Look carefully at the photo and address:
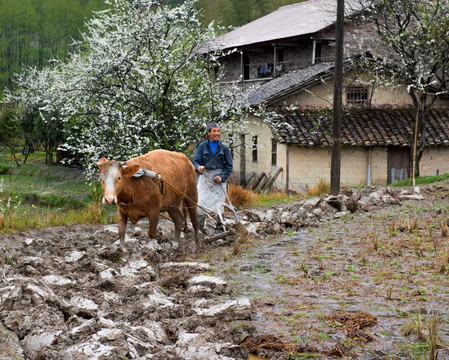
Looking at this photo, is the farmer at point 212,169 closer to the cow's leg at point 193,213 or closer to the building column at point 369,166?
the cow's leg at point 193,213

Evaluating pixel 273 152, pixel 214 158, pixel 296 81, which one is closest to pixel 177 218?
pixel 214 158

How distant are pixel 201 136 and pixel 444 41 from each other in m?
11.1

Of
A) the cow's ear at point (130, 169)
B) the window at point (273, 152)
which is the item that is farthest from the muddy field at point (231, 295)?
the window at point (273, 152)

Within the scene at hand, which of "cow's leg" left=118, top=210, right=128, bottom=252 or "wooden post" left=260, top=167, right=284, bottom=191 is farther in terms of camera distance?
"wooden post" left=260, top=167, right=284, bottom=191

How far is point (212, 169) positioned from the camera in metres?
11.7

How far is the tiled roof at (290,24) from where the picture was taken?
101ft

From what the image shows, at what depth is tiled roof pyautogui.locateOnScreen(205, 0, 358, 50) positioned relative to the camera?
3077cm

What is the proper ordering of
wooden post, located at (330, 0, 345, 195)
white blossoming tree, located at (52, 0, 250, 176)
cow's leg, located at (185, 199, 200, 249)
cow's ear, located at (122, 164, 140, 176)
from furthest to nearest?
white blossoming tree, located at (52, 0, 250, 176) → wooden post, located at (330, 0, 345, 195) → cow's leg, located at (185, 199, 200, 249) → cow's ear, located at (122, 164, 140, 176)

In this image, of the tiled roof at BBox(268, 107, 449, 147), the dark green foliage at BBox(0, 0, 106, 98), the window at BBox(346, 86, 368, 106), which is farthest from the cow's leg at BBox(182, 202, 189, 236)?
the dark green foliage at BBox(0, 0, 106, 98)

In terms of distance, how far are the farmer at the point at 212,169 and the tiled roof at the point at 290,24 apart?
660 inches

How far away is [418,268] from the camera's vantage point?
29.0 feet

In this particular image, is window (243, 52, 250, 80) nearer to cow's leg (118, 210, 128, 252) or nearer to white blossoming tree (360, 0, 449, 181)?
white blossoming tree (360, 0, 449, 181)

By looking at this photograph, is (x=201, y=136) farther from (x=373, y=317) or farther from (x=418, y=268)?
(x=373, y=317)

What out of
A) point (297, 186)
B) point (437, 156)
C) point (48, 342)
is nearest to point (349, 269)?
point (48, 342)
